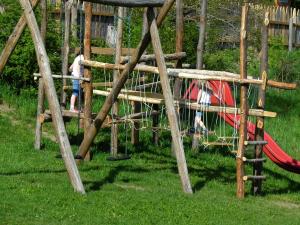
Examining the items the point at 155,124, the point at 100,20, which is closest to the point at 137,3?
the point at 155,124

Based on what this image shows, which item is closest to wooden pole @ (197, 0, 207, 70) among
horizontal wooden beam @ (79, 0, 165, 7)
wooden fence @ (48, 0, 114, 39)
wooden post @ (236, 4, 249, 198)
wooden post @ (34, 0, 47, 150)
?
wooden post @ (34, 0, 47, 150)

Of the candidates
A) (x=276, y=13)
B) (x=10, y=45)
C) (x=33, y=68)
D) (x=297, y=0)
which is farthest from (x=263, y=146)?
(x=297, y=0)

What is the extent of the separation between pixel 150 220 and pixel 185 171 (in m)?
1.92

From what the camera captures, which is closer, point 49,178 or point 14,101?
point 49,178

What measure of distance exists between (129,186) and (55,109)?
1701 millimetres

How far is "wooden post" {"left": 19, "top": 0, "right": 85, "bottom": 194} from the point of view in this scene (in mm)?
10234

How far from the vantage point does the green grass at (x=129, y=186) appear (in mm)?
9203

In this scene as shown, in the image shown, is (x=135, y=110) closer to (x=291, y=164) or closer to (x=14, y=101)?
(x=14, y=101)

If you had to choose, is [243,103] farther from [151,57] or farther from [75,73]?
[75,73]

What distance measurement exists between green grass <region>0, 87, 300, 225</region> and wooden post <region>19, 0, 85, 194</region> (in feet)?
0.74

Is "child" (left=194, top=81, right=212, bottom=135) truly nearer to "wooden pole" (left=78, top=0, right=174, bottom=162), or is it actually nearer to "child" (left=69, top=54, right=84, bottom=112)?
"wooden pole" (left=78, top=0, right=174, bottom=162)

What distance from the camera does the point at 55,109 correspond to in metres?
10.4

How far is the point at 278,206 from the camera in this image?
10.9 meters

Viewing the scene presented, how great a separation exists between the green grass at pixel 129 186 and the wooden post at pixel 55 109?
0.23 meters
